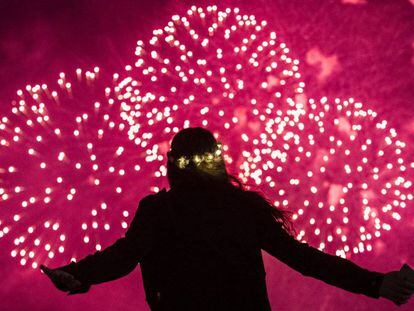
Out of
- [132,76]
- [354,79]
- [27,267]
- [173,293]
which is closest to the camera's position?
[173,293]

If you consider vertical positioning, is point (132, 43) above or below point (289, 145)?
above

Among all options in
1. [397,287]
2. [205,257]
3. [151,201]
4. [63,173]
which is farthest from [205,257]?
[63,173]

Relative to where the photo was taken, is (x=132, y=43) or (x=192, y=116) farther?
(x=132, y=43)

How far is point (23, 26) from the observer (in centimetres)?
321

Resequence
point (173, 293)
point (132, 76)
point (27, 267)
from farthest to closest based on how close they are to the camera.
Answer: point (132, 76) < point (27, 267) < point (173, 293)

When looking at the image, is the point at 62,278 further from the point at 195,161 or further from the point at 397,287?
the point at 397,287

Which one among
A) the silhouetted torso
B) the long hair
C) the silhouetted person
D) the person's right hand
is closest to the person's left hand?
the silhouetted person

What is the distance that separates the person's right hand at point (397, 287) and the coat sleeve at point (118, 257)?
2.44ft

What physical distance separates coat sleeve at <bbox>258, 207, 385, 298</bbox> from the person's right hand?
2 cm

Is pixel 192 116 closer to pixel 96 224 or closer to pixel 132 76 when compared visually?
pixel 132 76

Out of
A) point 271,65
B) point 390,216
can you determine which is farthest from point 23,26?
point 390,216

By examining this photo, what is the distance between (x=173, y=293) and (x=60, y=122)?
6.23 feet

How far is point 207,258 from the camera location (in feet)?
4.71

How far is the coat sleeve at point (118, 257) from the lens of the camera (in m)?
1.41
